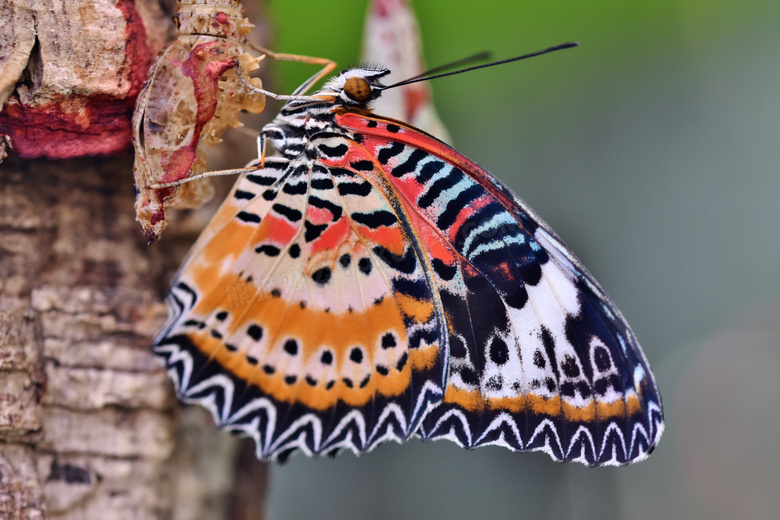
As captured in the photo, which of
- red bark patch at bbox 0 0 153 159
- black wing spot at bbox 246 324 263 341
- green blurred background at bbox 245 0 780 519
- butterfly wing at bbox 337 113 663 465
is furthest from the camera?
green blurred background at bbox 245 0 780 519

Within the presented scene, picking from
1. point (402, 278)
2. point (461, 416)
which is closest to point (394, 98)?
point (402, 278)

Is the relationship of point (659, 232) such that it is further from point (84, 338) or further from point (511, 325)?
point (84, 338)

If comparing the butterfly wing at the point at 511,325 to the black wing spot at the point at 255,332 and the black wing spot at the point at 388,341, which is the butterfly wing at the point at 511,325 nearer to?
the black wing spot at the point at 388,341

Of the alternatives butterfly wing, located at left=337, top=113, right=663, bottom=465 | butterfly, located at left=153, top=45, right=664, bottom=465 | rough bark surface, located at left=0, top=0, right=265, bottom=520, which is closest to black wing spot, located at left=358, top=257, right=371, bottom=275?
butterfly, located at left=153, top=45, right=664, bottom=465

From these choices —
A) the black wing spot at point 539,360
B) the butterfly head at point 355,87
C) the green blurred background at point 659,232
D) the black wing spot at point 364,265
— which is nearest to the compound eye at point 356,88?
the butterfly head at point 355,87

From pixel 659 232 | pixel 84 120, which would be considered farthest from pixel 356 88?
pixel 659 232

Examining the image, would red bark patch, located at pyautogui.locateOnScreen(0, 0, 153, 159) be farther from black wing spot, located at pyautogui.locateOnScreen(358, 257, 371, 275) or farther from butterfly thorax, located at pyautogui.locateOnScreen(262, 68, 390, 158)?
black wing spot, located at pyautogui.locateOnScreen(358, 257, 371, 275)

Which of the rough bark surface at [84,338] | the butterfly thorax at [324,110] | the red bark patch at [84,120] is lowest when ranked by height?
the rough bark surface at [84,338]

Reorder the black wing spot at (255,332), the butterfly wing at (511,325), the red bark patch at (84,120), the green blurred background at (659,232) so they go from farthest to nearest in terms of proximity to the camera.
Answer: the green blurred background at (659,232), the black wing spot at (255,332), the butterfly wing at (511,325), the red bark patch at (84,120)
